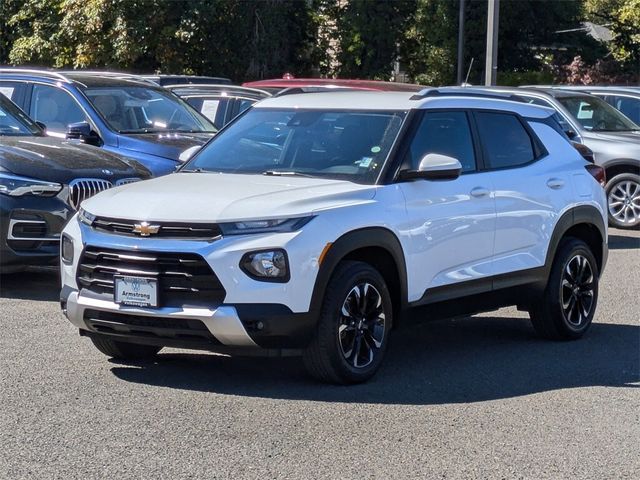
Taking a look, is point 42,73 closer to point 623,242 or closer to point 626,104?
point 623,242

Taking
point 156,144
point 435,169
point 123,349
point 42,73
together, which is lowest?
point 123,349

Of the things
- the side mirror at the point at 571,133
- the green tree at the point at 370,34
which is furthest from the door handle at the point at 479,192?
the green tree at the point at 370,34

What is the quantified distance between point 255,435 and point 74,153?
543cm

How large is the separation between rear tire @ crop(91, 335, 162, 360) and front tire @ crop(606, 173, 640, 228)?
33.4 feet

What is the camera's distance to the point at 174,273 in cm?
680

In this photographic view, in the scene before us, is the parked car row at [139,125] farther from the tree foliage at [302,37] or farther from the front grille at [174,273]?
the tree foliage at [302,37]

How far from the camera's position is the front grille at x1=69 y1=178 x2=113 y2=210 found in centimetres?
1023

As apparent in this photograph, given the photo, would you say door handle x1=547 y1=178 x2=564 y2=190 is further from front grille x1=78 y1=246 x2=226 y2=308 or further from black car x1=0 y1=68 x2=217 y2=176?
black car x1=0 y1=68 x2=217 y2=176

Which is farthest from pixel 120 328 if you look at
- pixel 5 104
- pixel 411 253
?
pixel 5 104

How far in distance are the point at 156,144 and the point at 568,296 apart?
5.09m

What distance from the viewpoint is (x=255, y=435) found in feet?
20.2

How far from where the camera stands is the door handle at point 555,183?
883 cm

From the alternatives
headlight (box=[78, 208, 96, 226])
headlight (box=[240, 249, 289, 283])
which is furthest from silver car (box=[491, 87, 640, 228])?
headlight (box=[240, 249, 289, 283])

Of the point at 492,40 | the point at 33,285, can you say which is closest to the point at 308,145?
the point at 33,285
